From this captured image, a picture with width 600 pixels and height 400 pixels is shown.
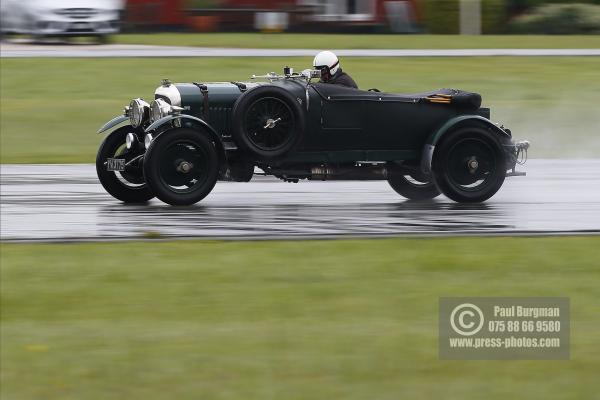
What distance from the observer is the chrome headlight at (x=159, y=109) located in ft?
41.1

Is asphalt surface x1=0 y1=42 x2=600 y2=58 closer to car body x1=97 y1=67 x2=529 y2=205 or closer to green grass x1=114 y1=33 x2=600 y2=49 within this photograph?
green grass x1=114 y1=33 x2=600 y2=49

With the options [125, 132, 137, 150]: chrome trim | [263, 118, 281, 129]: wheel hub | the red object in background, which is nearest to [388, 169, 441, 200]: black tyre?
[263, 118, 281, 129]: wheel hub

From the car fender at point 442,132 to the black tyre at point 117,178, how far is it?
276 cm

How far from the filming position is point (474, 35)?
37906 mm

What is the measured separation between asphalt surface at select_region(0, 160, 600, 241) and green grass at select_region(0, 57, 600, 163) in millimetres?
3662

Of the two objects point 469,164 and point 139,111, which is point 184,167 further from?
point 469,164

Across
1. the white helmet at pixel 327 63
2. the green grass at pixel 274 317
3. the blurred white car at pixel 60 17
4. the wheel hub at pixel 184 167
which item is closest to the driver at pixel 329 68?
the white helmet at pixel 327 63

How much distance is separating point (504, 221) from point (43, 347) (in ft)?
19.2

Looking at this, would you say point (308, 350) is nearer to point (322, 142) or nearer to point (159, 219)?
point (159, 219)

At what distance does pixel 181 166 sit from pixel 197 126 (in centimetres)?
41

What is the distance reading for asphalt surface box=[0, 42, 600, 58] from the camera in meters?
27.9

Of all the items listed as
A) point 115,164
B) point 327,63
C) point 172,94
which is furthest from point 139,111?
point 327,63

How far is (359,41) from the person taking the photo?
34250mm

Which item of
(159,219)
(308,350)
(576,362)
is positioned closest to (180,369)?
(308,350)
